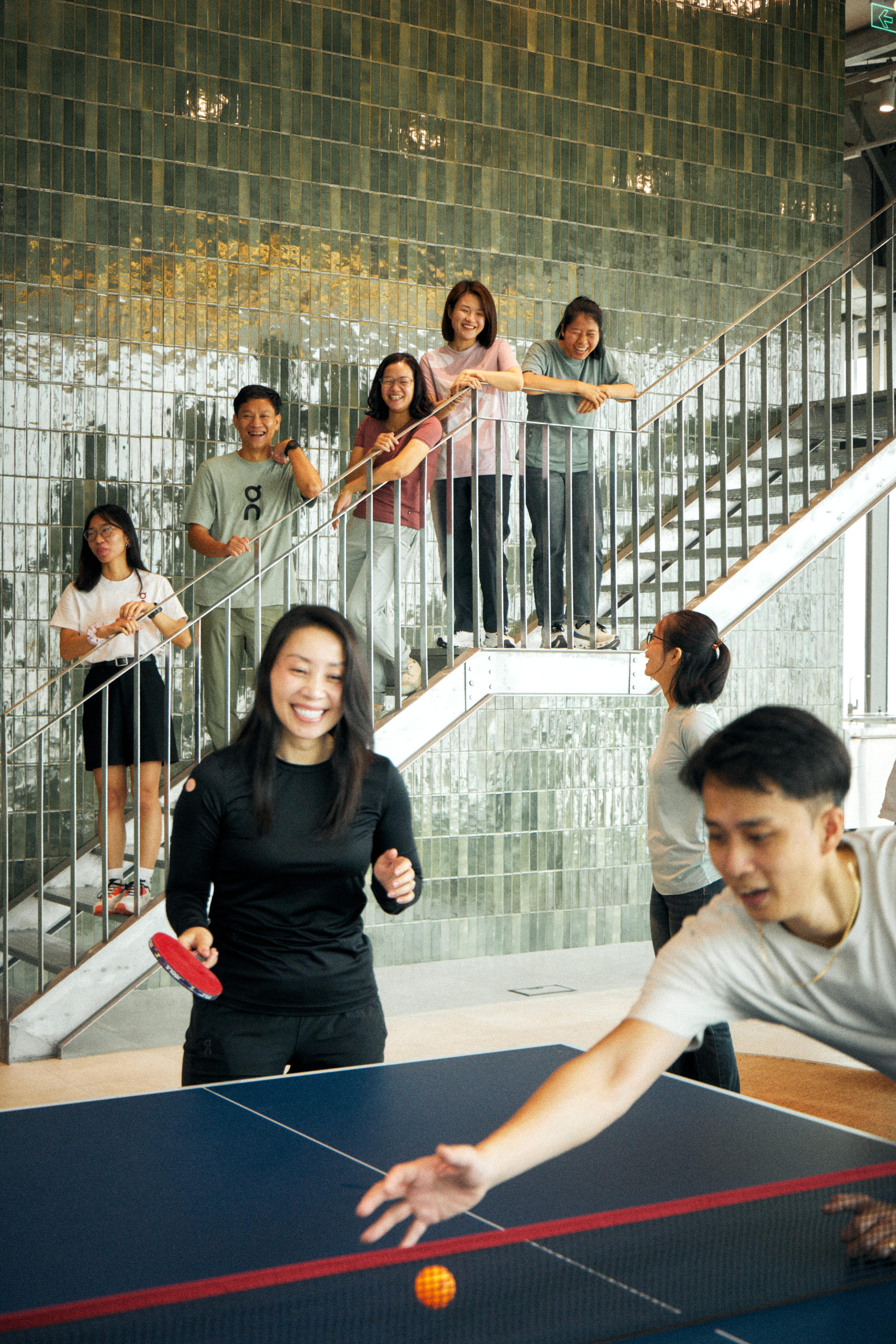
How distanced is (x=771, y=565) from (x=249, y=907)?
13.5 ft

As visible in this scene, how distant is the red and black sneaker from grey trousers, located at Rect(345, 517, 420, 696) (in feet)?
4.27

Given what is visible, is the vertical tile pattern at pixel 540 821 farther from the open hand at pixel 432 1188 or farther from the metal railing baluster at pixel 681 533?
the open hand at pixel 432 1188

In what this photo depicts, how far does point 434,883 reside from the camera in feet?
23.8

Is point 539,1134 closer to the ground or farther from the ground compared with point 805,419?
closer to the ground

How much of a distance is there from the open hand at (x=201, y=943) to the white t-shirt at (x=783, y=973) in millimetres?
1040

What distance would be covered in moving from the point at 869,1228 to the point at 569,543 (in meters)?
4.07

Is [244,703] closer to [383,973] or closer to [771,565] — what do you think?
[383,973]

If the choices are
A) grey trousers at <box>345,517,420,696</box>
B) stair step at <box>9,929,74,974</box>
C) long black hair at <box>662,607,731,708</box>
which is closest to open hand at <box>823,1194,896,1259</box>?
long black hair at <box>662,607,731,708</box>

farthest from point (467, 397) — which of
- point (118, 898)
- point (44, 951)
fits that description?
point (44, 951)

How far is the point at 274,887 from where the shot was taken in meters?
2.65

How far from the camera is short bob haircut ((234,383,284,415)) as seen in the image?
5.62 meters

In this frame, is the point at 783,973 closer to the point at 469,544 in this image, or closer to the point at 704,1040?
the point at 704,1040

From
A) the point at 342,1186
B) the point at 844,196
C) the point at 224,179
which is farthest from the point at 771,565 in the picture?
the point at 844,196

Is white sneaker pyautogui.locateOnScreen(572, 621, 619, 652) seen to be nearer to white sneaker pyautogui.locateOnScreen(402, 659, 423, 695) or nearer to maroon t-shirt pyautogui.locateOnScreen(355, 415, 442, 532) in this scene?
white sneaker pyautogui.locateOnScreen(402, 659, 423, 695)
